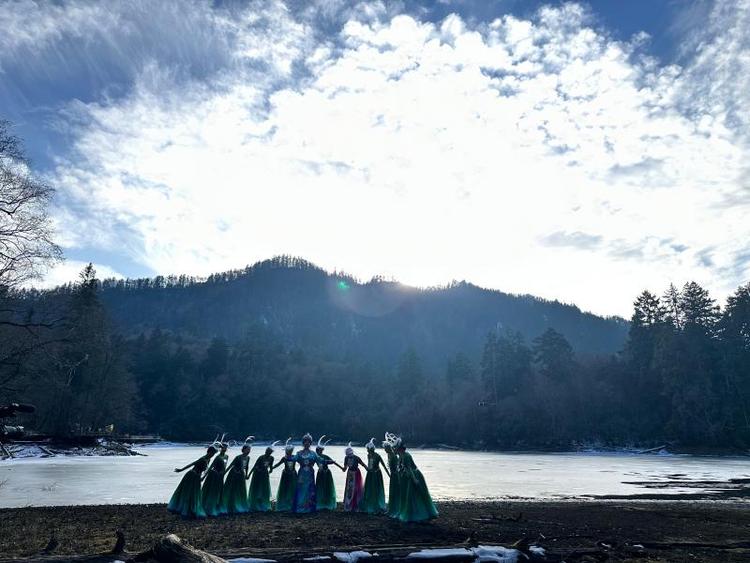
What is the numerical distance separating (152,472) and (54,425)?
34.0 m

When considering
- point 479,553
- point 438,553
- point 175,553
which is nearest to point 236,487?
point 438,553

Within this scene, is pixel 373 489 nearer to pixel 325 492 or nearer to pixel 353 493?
pixel 353 493

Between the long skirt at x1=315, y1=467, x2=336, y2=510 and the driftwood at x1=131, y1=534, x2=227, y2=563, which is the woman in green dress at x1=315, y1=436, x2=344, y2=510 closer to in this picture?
the long skirt at x1=315, y1=467, x2=336, y2=510

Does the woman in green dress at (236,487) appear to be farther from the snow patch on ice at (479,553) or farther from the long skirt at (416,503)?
the snow patch on ice at (479,553)

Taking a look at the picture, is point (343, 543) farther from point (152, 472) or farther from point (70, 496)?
point (152, 472)

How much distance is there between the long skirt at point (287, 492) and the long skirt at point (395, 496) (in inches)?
142

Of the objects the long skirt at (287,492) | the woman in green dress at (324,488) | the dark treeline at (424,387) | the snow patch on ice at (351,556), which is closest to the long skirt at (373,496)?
the woman in green dress at (324,488)

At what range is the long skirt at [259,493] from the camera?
1845 centimetres

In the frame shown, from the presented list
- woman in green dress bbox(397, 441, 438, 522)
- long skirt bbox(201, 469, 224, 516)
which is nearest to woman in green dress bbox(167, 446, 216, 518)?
long skirt bbox(201, 469, 224, 516)

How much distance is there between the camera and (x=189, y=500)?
16609mm

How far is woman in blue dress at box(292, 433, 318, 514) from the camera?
60.1 feet

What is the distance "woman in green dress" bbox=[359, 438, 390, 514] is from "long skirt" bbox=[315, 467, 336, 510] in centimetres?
117

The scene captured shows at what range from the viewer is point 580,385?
95.8 metres

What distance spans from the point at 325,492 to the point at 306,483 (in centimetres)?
82
